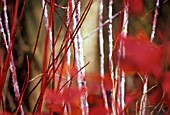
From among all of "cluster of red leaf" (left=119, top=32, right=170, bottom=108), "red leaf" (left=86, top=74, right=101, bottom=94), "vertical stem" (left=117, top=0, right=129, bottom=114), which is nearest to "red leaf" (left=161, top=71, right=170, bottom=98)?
"cluster of red leaf" (left=119, top=32, right=170, bottom=108)

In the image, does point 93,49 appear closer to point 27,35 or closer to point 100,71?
point 100,71

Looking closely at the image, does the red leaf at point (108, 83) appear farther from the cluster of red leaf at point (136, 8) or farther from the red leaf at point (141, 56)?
the cluster of red leaf at point (136, 8)

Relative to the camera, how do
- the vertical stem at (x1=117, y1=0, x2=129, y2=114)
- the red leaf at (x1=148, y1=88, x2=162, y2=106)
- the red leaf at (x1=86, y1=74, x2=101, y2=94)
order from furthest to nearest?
the red leaf at (x1=148, y1=88, x2=162, y2=106) < the red leaf at (x1=86, y1=74, x2=101, y2=94) < the vertical stem at (x1=117, y1=0, x2=129, y2=114)

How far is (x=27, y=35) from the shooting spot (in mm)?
1751

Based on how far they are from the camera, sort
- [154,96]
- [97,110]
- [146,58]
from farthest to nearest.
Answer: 1. [154,96]
2. [97,110]
3. [146,58]

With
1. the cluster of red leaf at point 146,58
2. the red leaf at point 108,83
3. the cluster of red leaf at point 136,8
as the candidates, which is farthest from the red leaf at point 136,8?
the red leaf at point 108,83

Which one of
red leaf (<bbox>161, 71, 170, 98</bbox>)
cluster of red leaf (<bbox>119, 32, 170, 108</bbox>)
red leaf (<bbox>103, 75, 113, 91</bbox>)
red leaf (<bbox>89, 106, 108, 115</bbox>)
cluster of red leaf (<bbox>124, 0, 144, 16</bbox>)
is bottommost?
red leaf (<bbox>89, 106, 108, 115</bbox>)

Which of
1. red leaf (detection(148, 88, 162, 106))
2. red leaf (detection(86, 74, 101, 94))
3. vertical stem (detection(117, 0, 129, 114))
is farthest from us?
red leaf (detection(148, 88, 162, 106))

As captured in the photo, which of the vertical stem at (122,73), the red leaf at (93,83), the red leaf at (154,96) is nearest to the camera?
the vertical stem at (122,73)

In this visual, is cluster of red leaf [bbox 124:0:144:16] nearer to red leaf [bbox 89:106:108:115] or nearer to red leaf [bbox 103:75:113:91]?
red leaf [bbox 103:75:113:91]

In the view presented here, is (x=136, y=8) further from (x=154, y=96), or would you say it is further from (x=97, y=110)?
(x=97, y=110)

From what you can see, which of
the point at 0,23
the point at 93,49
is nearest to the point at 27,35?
the point at 0,23

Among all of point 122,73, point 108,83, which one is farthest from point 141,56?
point 108,83

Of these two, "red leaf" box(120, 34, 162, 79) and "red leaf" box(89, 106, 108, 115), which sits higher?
"red leaf" box(120, 34, 162, 79)
